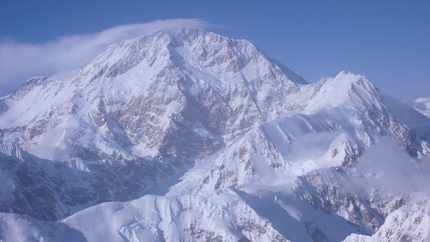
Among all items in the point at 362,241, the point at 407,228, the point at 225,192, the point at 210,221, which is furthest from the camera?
the point at 225,192

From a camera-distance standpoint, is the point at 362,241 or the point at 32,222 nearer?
the point at 362,241

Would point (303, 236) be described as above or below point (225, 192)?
below

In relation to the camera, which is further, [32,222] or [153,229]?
[153,229]

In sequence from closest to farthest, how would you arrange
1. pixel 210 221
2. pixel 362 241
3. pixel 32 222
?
1. pixel 362 241
2. pixel 32 222
3. pixel 210 221

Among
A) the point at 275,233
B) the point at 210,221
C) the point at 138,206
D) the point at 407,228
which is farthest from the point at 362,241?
the point at 138,206

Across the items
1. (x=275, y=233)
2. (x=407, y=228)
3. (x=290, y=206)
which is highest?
(x=290, y=206)

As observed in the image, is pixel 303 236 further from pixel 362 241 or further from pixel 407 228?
pixel 407 228

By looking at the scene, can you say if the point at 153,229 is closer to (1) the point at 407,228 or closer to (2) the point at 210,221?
(2) the point at 210,221

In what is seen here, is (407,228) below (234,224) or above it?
below

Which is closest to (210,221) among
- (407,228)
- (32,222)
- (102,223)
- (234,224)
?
(234,224)
